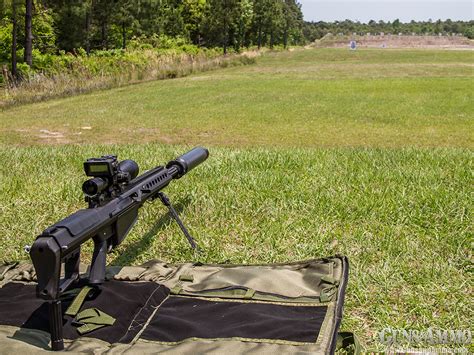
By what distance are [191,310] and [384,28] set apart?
186m

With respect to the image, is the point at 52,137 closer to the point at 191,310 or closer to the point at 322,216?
the point at 322,216

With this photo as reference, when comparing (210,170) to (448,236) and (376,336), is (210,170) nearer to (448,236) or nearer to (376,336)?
(448,236)

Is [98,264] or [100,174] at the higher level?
[100,174]

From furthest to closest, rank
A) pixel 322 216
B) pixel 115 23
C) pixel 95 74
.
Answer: pixel 115 23, pixel 95 74, pixel 322 216

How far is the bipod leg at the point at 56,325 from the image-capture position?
2.08 m

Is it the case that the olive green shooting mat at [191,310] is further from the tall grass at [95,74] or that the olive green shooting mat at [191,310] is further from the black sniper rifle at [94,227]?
the tall grass at [95,74]

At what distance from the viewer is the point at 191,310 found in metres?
2.66

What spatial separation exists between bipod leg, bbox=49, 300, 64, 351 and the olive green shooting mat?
67 mm

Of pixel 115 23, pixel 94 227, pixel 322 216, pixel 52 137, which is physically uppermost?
pixel 115 23

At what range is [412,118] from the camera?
14961mm

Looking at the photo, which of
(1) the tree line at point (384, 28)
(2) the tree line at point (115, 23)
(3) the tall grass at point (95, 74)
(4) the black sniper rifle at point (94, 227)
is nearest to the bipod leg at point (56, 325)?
(4) the black sniper rifle at point (94, 227)

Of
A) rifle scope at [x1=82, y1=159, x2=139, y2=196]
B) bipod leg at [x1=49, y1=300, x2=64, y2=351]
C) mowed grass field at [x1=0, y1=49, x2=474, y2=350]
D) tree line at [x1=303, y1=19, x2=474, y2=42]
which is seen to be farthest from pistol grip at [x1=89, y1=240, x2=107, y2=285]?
tree line at [x1=303, y1=19, x2=474, y2=42]

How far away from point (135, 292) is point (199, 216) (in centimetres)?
160

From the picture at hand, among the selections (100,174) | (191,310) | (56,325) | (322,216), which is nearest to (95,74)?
(322,216)
